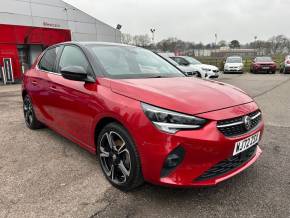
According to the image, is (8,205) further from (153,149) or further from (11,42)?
(11,42)

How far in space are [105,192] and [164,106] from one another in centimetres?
120

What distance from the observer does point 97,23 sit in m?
24.2

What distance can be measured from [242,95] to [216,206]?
1262mm

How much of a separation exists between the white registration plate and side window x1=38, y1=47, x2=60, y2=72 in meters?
2.98

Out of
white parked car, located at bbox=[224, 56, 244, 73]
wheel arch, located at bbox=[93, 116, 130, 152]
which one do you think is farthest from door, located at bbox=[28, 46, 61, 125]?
white parked car, located at bbox=[224, 56, 244, 73]

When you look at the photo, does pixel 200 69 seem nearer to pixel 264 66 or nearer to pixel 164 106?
pixel 264 66

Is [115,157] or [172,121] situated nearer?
[172,121]

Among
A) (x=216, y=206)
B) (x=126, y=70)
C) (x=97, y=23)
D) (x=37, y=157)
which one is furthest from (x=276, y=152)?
(x=97, y=23)

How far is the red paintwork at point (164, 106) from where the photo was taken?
8.34 ft

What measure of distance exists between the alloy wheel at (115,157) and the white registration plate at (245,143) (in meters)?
1.03

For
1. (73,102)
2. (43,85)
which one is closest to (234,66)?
(43,85)

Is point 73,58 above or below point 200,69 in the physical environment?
above

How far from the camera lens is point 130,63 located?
383 centimetres

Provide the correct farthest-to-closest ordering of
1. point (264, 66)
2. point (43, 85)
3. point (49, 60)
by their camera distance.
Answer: point (264, 66) → point (49, 60) → point (43, 85)
